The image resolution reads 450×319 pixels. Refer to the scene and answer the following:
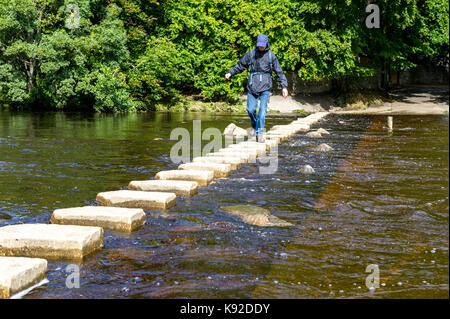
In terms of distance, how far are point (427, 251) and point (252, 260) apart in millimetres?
1247

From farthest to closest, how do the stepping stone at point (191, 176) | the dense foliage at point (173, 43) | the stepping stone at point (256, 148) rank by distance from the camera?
1. the dense foliage at point (173, 43)
2. the stepping stone at point (256, 148)
3. the stepping stone at point (191, 176)

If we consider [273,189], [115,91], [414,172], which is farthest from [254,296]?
[115,91]

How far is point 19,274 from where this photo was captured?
3.20m

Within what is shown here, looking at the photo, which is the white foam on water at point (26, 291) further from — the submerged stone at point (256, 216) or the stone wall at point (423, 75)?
the stone wall at point (423, 75)

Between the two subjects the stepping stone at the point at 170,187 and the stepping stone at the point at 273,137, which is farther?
the stepping stone at the point at 273,137

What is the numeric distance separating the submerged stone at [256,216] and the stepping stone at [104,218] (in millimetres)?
870

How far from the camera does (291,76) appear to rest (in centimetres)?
2612

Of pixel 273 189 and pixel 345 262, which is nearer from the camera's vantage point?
pixel 345 262

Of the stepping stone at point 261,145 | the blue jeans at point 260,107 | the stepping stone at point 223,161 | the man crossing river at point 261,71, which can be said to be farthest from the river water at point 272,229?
the man crossing river at point 261,71

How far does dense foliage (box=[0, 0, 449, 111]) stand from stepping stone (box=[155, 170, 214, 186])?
15.6m

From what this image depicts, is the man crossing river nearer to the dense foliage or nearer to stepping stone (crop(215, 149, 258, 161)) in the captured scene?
stepping stone (crop(215, 149, 258, 161))

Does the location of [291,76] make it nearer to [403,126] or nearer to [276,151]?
[403,126]

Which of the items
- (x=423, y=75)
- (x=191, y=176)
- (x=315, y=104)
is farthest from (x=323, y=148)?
(x=423, y=75)

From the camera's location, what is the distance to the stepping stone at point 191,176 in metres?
6.66
